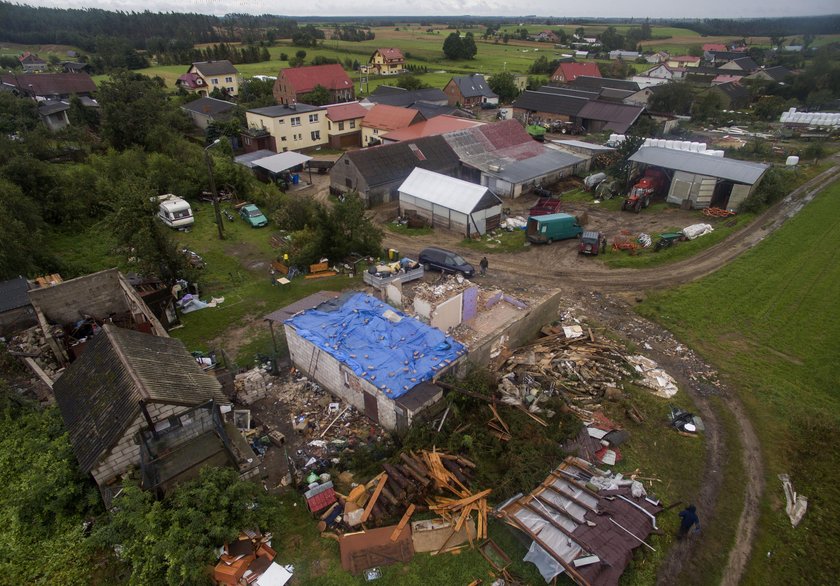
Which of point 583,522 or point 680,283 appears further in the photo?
point 680,283

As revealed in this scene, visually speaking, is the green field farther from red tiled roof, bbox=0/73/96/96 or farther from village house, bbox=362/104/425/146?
red tiled roof, bbox=0/73/96/96

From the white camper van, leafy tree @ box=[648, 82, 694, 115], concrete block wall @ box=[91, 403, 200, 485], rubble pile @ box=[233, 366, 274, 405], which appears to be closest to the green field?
rubble pile @ box=[233, 366, 274, 405]

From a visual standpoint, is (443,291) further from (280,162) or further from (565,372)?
(280,162)

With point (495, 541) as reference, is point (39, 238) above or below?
above

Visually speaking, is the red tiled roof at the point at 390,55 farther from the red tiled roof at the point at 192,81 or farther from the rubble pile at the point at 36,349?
the rubble pile at the point at 36,349

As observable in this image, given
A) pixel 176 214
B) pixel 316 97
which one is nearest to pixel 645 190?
pixel 176 214

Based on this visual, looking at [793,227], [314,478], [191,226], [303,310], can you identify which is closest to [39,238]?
[191,226]

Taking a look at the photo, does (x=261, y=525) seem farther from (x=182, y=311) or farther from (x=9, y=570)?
(x=182, y=311)
